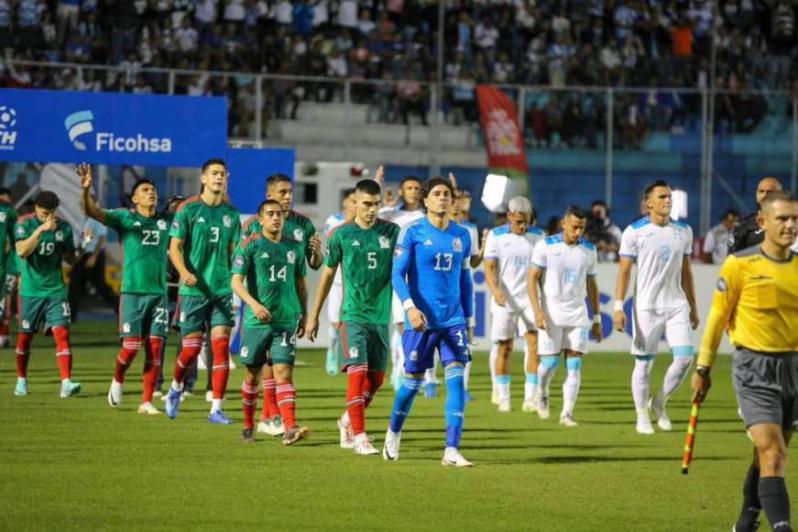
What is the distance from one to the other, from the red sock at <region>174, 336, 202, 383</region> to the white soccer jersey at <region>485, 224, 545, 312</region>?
4.24 metres

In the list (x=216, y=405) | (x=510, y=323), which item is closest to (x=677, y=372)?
(x=510, y=323)

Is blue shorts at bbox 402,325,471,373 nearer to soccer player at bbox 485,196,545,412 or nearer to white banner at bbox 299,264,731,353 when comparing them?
soccer player at bbox 485,196,545,412

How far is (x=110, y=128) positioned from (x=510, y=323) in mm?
5774

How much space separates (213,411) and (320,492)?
4.83 m

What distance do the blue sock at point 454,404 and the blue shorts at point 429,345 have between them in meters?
0.10

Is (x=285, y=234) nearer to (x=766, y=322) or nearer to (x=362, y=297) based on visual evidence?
(x=362, y=297)

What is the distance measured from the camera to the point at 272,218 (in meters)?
14.2

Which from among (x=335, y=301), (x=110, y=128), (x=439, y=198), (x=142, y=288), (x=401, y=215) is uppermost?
(x=110, y=128)

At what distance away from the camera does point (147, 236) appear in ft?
55.7

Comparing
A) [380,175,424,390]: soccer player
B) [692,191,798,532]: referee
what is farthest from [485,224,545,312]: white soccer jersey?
[692,191,798,532]: referee

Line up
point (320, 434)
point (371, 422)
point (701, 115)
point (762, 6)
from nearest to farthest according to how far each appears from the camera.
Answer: point (320, 434) → point (371, 422) → point (701, 115) → point (762, 6)

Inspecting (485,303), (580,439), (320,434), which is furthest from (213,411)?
Answer: (485,303)

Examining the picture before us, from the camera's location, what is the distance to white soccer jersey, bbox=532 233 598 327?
17391 millimetres

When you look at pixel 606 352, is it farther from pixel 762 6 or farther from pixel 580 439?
pixel 762 6
